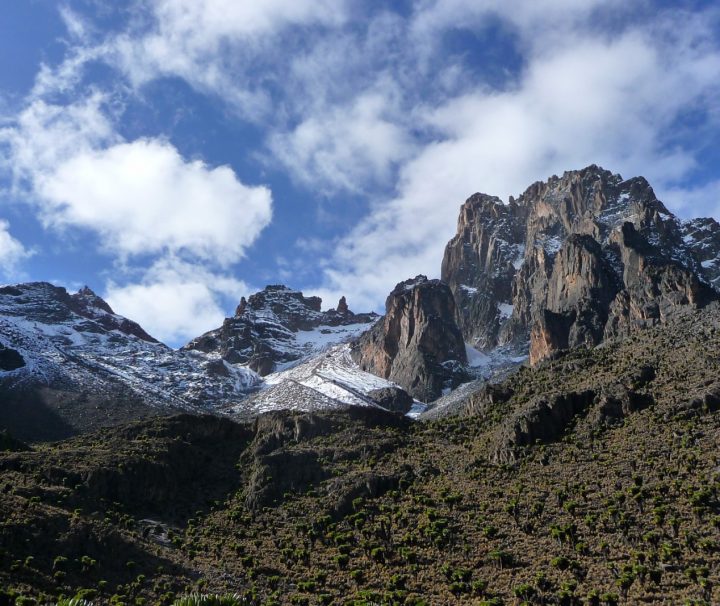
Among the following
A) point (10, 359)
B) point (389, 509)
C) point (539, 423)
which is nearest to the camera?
point (389, 509)

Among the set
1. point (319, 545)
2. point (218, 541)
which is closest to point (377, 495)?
point (319, 545)

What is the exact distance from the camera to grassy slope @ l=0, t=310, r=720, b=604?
51.6 m

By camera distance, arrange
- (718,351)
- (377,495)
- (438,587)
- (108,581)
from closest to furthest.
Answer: (438,587) < (108,581) < (377,495) < (718,351)

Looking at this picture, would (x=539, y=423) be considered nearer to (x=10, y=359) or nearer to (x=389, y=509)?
(x=389, y=509)

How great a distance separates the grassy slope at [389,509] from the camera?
51.6 m

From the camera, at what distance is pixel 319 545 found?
64.8m

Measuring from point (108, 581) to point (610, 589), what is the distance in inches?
1589

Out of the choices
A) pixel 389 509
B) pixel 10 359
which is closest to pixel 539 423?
pixel 389 509

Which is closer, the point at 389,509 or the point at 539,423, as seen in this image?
the point at 389,509

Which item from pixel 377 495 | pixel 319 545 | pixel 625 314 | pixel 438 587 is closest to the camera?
pixel 438 587

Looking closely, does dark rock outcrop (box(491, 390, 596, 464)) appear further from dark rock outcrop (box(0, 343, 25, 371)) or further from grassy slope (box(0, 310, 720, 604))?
dark rock outcrop (box(0, 343, 25, 371))

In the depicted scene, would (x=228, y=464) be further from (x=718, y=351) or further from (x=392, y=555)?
(x=718, y=351)

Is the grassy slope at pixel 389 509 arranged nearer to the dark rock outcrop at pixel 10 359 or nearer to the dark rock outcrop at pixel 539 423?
the dark rock outcrop at pixel 539 423

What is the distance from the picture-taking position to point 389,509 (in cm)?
6975
